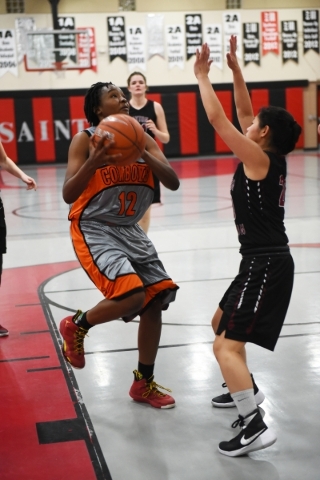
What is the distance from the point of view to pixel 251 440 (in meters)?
3.05

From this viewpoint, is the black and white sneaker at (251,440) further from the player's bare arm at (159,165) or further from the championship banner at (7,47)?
the championship banner at (7,47)

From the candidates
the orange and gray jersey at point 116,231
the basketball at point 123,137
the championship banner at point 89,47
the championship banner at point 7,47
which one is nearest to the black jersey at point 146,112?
the orange and gray jersey at point 116,231

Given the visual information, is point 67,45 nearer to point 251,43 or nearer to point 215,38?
point 215,38

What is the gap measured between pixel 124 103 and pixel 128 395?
1.60 metres

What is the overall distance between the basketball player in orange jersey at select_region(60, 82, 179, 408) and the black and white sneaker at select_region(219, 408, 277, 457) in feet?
2.14

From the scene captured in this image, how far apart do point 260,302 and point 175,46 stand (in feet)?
67.1

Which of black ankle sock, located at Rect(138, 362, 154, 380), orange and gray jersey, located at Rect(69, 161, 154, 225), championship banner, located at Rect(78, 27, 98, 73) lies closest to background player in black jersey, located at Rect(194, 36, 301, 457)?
orange and gray jersey, located at Rect(69, 161, 154, 225)

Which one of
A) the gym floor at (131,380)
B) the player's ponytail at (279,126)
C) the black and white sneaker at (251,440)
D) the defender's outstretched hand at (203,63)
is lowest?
the gym floor at (131,380)

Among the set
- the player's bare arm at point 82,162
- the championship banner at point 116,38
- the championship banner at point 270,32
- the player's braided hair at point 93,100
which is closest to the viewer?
the player's bare arm at point 82,162

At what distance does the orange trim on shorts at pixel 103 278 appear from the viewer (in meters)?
3.44

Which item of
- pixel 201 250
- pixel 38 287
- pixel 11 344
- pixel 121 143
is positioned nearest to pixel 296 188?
pixel 201 250

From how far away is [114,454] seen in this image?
10.2 ft

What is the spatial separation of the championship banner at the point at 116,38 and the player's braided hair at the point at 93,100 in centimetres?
1924

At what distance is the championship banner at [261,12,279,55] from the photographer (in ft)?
75.6
